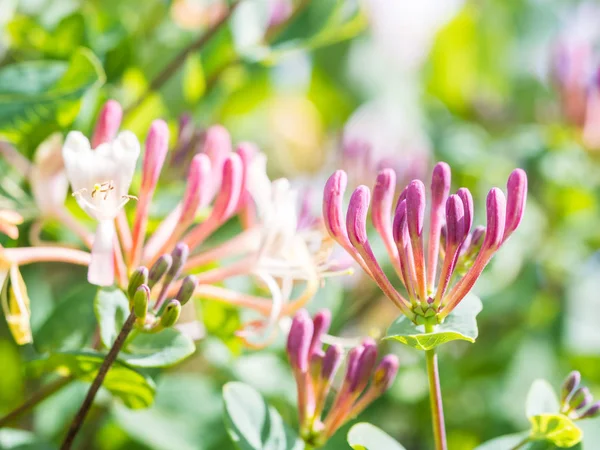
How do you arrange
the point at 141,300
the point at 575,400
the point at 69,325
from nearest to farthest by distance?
the point at 141,300
the point at 575,400
the point at 69,325

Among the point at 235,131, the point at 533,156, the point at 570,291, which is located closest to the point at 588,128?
the point at 533,156

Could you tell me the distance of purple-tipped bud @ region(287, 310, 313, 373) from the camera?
788 millimetres

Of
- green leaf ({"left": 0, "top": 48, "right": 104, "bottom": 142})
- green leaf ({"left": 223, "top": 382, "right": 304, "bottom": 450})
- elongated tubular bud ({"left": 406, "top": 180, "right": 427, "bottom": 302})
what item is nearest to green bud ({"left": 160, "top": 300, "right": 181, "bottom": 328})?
green leaf ({"left": 223, "top": 382, "right": 304, "bottom": 450})

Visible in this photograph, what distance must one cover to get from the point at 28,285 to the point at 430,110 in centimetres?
97

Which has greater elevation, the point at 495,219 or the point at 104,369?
the point at 495,219

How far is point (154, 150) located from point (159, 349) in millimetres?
196

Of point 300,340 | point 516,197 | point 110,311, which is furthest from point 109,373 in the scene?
point 516,197

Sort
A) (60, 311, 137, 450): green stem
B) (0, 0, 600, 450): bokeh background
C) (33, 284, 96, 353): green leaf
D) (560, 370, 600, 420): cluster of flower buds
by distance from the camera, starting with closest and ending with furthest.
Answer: (60, 311, 137, 450): green stem < (560, 370, 600, 420): cluster of flower buds < (33, 284, 96, 353): green leaf < (0, 0, 600, 450): bokeh background

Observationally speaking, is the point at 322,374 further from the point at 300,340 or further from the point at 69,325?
the point at 69,325

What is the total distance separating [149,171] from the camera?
814 mm

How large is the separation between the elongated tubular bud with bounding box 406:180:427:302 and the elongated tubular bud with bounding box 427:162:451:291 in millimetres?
15

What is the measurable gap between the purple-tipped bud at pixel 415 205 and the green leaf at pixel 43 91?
0.42m

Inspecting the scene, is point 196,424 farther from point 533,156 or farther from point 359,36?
point 359,36

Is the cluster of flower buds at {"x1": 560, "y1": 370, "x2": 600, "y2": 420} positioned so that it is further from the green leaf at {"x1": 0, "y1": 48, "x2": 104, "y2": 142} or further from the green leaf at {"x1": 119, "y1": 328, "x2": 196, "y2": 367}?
the green leaf at {"x1": 0, "y1": 48, "x2": 104, "y2": 142}
